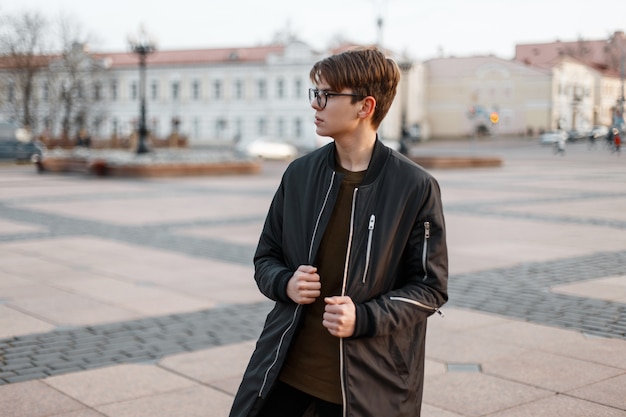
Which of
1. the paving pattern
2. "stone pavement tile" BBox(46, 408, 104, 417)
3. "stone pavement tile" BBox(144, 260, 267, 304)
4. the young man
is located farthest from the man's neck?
"stone pavement tile" BBox(144, 260, 267, 304)

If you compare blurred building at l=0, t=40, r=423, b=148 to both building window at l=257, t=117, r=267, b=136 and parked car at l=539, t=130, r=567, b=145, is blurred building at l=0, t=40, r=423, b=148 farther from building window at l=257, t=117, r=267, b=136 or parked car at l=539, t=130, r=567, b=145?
parked car at l=539, t=130, r=567, b=145

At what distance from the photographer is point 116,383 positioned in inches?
204

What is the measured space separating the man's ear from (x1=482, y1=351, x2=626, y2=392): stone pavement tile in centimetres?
288

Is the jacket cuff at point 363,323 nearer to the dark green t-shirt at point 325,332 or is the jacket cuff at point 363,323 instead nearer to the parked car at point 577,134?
the dark green t-shirt at point 325,332

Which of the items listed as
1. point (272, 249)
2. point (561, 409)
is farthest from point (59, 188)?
point (272, 249)

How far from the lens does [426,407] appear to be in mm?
4727

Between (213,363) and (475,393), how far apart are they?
1724 mm

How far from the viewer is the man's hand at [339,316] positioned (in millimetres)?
2502

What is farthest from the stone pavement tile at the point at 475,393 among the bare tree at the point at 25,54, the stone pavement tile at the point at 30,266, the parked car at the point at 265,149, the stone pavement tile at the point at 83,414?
the bare tree at the point at 25,54

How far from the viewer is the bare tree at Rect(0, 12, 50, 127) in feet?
188

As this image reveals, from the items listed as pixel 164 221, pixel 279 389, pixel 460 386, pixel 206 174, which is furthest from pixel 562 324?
pixel 206 174

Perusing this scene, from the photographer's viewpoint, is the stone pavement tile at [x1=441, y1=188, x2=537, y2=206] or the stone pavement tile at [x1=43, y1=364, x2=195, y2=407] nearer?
the stone pavement tile at [x1=43, y1=364, x2=195, y2=407]

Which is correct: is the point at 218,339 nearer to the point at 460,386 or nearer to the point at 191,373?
the point at 191,373

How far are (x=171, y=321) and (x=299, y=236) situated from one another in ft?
14.2
